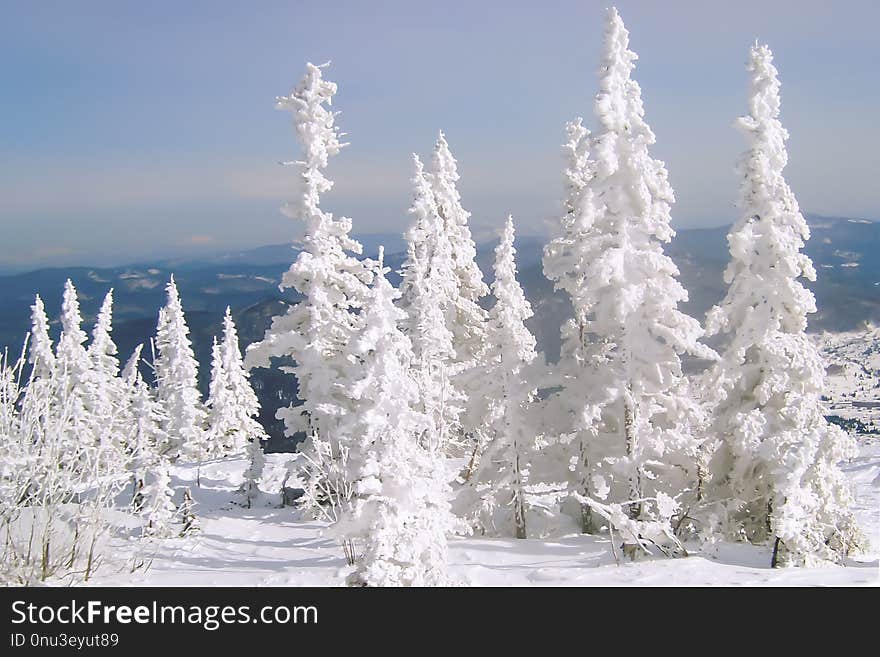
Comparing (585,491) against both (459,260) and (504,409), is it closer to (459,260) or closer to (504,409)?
(504,409)

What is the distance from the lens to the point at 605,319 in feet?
63.8

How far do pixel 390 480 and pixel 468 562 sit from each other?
6560 millimetres

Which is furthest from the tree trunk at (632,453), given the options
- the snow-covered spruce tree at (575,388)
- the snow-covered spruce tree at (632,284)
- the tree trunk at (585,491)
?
the tree trunk at (585,491)

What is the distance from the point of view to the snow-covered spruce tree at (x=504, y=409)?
2164 cm

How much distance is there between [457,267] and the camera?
33.9 m

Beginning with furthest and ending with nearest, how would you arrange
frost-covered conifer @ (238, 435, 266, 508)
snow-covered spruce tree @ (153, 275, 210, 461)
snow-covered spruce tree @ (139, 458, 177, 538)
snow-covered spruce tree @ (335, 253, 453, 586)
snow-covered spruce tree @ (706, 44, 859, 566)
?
snow-covered spruce tree @ (153, 275, 210, 461)
frost-covered conifer @ (238, 435, 266, 508)
snow-covered spruce tree @ (139, 458, 177, 538)
snow-covered spruce tree @ (706, 44, 859, 566)
snow-covered spruce tree @ (335, 253, 453, 586)

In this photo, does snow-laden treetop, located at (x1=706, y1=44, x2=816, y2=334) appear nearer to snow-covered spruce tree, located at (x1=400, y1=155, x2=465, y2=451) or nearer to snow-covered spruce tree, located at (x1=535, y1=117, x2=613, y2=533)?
snow-covered spruce tree, located at (x1=535, y1=117, x2=613, y2=533)

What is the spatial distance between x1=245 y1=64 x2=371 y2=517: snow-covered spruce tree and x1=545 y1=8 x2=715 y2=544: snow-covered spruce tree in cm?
921

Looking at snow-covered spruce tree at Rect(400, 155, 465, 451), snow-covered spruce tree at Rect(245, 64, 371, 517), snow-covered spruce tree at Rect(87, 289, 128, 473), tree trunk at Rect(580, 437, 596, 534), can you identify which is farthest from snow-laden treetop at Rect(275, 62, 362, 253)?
snow-covered spruce tree at Rect(87, 289, 128, 473)

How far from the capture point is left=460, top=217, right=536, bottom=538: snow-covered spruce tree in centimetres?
2164

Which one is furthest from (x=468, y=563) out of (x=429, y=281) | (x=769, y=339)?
(x=429, y=281)

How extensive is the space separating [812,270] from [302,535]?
18.9m
